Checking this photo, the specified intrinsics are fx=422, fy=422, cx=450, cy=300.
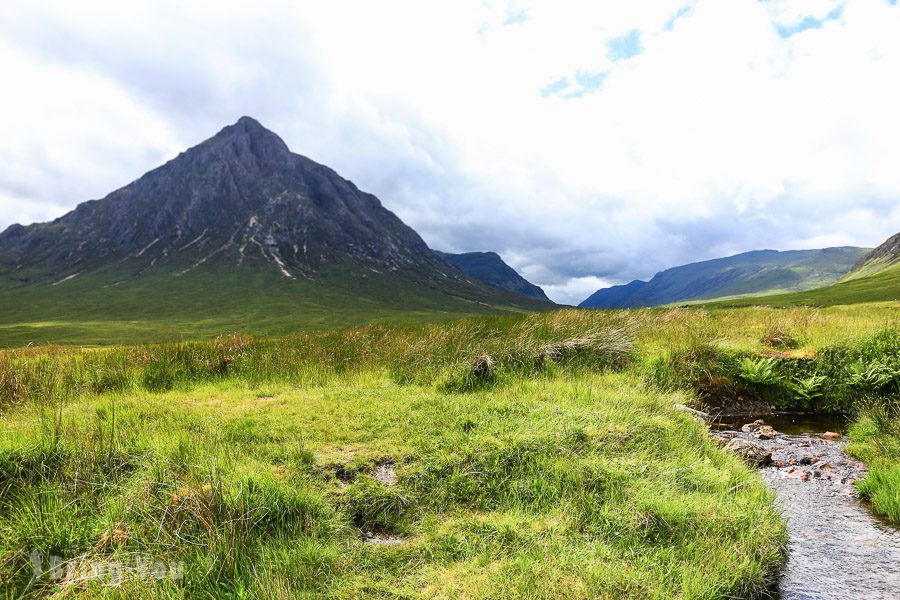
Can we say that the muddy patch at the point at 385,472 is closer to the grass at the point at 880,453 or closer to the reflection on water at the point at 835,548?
the reflection on water at the point at 835,548

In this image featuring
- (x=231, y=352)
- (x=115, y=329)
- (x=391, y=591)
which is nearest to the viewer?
(x=391, y=591)

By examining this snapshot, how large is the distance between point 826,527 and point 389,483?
6.72 meters

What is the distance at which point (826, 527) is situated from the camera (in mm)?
6473

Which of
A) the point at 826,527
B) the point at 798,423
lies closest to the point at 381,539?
the point at 826,527

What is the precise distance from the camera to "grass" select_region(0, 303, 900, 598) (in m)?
4.61

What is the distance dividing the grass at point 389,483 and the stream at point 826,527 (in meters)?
0.37

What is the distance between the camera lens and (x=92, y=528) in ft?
16.2

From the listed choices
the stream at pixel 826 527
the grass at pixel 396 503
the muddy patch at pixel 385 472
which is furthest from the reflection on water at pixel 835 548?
Answer: the muddy patch at pixel 385 472

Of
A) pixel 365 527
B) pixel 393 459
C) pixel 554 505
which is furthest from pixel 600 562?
pixel 393 459

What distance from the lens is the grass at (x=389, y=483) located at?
461cm

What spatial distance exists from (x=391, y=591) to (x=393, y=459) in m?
2.56

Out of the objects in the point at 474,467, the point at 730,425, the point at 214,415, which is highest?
the point at 214,415

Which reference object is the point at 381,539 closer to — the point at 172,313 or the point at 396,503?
the point at 396,503

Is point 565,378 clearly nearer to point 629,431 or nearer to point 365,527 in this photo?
point 629,431
